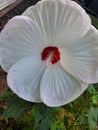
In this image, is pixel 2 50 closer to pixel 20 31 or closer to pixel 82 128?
pixel 20 31

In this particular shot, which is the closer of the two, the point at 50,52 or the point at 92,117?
the point at 50,52

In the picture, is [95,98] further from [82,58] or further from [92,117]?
[82,58]

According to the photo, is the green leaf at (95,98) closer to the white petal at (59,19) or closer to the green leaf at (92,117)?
the green leaf at (92,117)

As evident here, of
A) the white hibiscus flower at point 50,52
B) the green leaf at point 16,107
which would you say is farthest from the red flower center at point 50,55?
the green leaf at point 16,107

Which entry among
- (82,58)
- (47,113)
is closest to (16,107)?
(47,113)

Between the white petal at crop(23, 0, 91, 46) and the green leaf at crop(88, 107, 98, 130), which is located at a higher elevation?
the white petal at crop(23, 0, 91, 46)

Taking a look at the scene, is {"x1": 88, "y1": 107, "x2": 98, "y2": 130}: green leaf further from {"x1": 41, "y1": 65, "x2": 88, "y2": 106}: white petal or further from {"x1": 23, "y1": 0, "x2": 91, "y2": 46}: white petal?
{"x1": 23, "y1": 0, "x2": 91, "y2": 46}: white petal

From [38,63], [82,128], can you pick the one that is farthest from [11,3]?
[38,63]

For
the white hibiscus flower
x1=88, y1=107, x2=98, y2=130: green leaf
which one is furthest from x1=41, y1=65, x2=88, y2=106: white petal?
x1=88, y1=107, x2=98, y2=130: green leaf

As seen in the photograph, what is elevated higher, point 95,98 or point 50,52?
point 50,52
